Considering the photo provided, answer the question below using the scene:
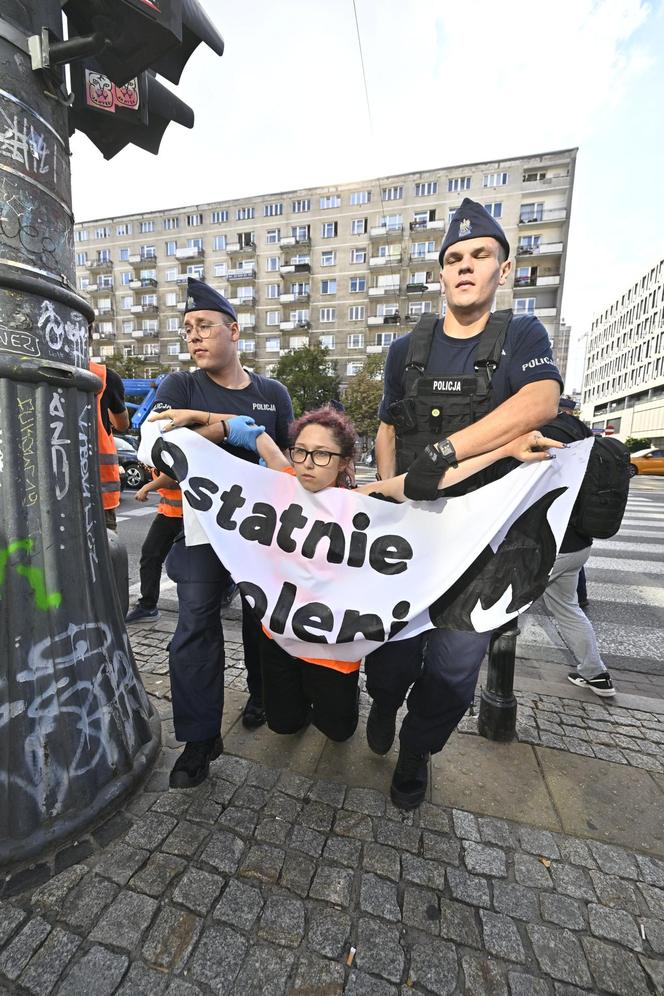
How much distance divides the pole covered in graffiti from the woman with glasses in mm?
545

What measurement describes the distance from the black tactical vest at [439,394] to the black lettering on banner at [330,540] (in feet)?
1.52

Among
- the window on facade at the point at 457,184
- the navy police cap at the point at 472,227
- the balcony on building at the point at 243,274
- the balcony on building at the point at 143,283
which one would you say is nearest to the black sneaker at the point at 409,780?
the navy police cap at the point at 472,227

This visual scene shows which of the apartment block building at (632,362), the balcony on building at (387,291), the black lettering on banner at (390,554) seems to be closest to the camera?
the black lettering on banner at (390,554)

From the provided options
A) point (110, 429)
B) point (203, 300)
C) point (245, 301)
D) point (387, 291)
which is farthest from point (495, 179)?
point (203, 300)

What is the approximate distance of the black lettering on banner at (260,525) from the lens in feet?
7.18

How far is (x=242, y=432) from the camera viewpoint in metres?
2.16

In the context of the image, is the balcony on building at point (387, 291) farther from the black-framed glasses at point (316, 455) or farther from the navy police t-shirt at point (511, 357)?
the black-framed glasses at point (316, 455)

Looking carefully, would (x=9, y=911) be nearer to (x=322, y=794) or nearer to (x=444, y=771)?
(x=322, y=794)

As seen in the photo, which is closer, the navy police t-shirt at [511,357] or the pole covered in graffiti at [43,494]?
the pole covered in graffiti at [43,494]

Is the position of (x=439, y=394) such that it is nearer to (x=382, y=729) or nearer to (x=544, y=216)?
(x=382, y=729)

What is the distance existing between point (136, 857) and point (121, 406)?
3259 mm

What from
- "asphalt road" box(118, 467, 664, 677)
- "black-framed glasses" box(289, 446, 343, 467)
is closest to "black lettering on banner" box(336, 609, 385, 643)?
"black-framed glasses" box(289, 446, 343, 467)

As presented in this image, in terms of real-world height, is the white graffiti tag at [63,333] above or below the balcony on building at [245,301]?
below

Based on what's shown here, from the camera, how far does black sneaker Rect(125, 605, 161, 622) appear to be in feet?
13.4
